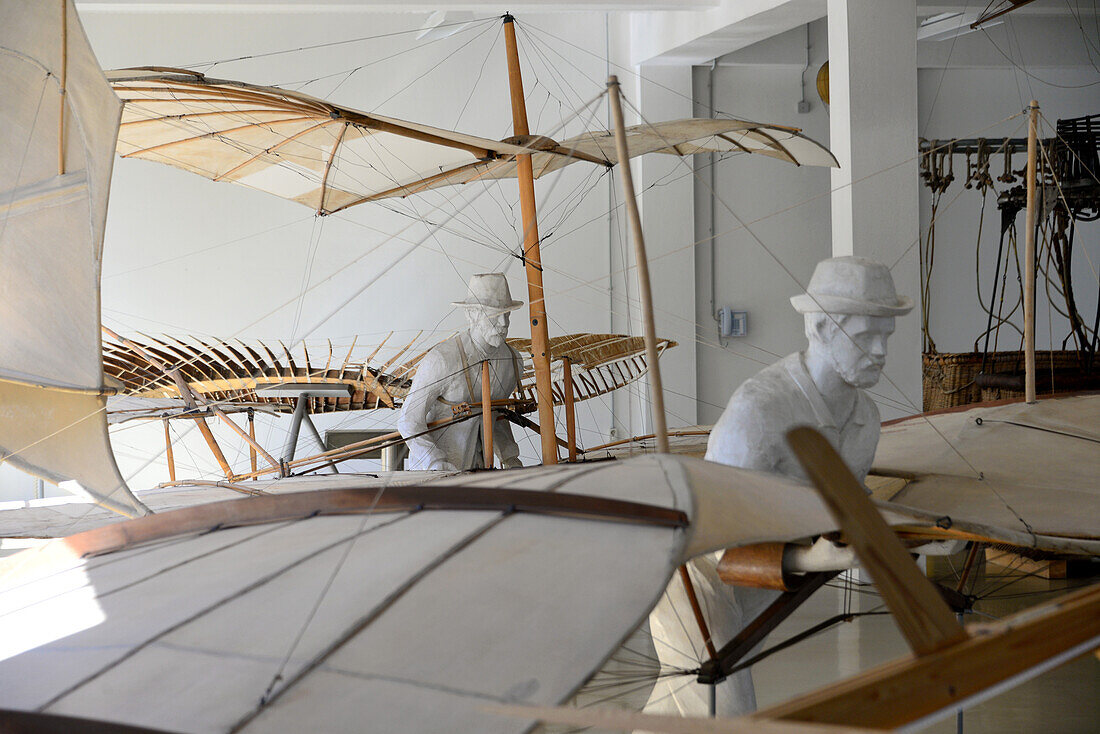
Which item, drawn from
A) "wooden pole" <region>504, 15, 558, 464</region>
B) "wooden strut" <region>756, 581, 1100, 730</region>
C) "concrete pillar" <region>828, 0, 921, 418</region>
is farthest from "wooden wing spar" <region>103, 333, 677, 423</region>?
"wooden strut" <region>756, 581, 1100, 730</region>

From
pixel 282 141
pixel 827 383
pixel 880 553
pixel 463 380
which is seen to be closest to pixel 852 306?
pixel 827 383

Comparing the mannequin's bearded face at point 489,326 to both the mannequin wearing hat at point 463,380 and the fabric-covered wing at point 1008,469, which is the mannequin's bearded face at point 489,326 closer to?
the mannequin wearing hat at point 463,380

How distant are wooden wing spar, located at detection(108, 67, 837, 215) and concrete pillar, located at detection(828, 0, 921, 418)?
0.61 ft

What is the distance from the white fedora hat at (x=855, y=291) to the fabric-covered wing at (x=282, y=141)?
135 cm

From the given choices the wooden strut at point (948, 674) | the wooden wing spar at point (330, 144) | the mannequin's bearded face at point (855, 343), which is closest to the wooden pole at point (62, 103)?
the wooden wing spar at point (330, 144)

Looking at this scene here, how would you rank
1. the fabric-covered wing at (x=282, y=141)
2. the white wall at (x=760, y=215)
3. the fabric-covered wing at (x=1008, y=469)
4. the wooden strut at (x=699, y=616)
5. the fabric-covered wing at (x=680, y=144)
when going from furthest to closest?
the white wall at (x=760, y=215) → the fabric-covered wing at (x=680, y=144) → the fabric-covered wing at (x=282, y=141) → the wooden strut at (x=699, y=616) → the fabric-covered wing at (x=1008, y=469)

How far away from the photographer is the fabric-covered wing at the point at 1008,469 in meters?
1.77

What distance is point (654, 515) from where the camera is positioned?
4.02ft

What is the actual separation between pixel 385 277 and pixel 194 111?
125 inches

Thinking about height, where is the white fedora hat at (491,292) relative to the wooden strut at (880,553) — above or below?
above

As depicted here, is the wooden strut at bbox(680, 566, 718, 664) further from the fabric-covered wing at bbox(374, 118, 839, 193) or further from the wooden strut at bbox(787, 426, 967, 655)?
the fabric-covered wing at bbox(374, 118, 839, 193)

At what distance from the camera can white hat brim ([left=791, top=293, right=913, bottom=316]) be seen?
1860mm

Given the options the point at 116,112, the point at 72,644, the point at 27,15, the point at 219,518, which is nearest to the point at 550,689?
the point at 72,644

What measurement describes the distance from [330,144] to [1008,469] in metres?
3.20
